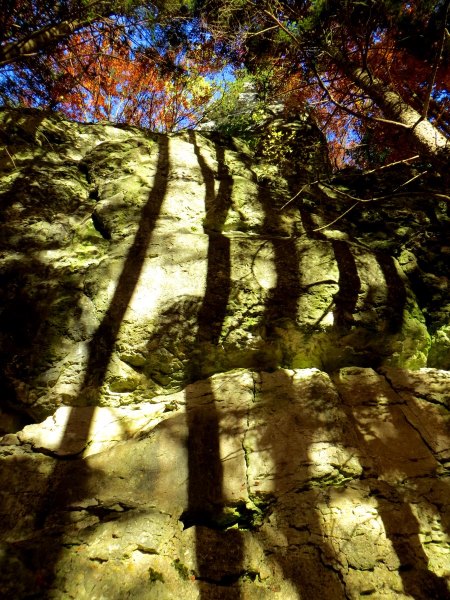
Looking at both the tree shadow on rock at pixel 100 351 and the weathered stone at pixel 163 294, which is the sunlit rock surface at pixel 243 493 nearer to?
the tree shadow on rock at pixel 100 351

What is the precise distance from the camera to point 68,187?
591 centimetres

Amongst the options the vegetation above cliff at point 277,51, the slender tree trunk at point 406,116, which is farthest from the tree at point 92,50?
the slender tree trunk at point 406,116

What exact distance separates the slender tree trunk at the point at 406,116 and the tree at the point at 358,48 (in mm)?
13

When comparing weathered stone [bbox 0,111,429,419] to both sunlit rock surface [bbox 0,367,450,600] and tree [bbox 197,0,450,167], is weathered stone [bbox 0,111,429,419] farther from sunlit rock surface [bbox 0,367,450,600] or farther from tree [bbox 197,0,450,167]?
tree [bbox 197,0,450,167]

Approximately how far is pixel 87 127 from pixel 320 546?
8.90m

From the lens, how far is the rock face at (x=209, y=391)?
2518 millimetres

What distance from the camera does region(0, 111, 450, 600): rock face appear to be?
252cm

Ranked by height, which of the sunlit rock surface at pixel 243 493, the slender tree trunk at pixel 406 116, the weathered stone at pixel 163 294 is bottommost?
the sunlit rock surface at pixel 243 493

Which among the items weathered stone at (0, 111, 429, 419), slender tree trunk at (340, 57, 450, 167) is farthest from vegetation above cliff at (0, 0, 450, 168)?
weathered stone at (0, 111, 429, 419)

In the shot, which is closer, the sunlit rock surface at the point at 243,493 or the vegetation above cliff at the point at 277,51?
the sunlit rock surface at the point at 243,493

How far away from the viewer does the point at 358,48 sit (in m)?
4.13

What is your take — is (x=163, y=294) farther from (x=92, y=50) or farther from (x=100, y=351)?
(x=92, y=50)

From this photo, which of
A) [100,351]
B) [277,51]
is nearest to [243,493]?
[100,351]

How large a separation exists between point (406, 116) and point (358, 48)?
7.06 ft
